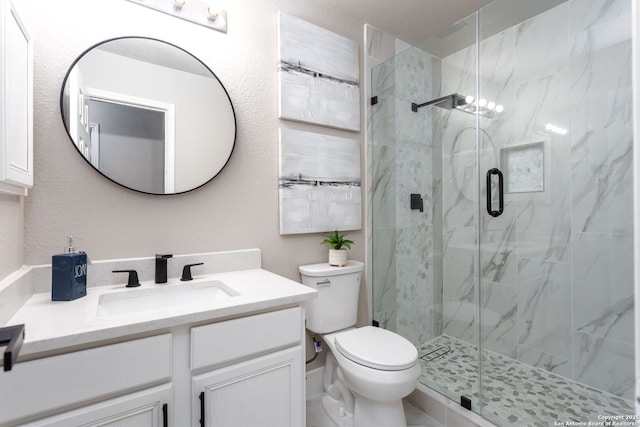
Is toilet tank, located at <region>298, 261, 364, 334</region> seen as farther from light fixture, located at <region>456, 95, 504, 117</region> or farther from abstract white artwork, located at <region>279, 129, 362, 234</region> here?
light fixture, located at <region>456, 95, 504, 117</region>

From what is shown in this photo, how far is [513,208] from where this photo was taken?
1889mm

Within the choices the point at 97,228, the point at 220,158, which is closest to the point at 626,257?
the point at 220,158

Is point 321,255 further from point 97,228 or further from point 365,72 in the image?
point 365,72

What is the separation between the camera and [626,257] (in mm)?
1487

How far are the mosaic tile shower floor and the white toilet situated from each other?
0.48 meters

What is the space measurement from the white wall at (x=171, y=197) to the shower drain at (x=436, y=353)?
99 cm

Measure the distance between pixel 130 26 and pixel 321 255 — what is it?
152cm

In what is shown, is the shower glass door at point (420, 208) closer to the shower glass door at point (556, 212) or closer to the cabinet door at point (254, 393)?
the shower glass door at point (556, 212)

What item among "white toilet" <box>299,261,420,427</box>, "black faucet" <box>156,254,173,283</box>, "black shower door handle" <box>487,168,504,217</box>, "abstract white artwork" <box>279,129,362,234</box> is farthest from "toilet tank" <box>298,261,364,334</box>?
"black shower door handle" <box>487,168,504,217</box>

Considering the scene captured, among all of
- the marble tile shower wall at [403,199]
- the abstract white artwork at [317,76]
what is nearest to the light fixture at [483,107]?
the marble tile shower wall at [403,199]

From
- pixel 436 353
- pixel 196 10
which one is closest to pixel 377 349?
pixel 436 353

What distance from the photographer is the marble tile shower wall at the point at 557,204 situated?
1.50 metres

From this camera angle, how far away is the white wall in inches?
47.8

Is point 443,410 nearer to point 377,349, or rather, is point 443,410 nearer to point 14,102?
point 377,349
